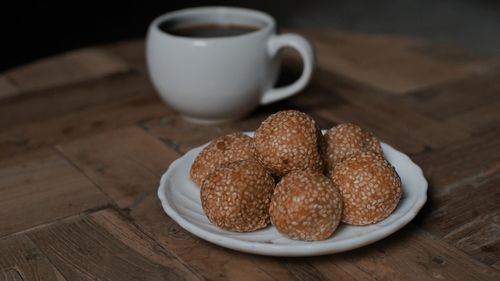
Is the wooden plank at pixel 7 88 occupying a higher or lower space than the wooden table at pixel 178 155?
lower

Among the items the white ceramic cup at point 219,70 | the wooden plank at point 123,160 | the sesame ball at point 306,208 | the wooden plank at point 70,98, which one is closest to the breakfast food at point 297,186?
the sesame ball at point 306,208

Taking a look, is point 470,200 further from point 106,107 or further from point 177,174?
point 106,107

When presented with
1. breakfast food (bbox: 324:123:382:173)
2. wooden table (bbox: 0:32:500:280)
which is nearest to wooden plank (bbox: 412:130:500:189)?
wooden table (bbox: 0:32:500:280)

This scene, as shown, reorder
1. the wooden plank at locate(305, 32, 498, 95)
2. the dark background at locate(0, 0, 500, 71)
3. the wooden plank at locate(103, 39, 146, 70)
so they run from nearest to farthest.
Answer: the wooden plank at locate(305, 32, 498, 95)
the wooden plank at locate(103, 39, 146, 70)
the dark background at locate(0, 0, 500, 71)

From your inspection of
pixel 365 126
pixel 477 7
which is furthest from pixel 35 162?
pixel 477 7

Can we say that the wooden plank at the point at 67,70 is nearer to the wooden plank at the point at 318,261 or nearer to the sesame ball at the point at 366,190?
the wooden plank at the point at 318,261

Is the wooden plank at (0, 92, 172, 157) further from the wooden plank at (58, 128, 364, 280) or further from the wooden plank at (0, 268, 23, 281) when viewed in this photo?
the wooden plank at (0, 268, 23, 281)

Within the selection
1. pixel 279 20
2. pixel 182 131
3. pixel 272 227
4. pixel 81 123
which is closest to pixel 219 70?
pixel 182 131
